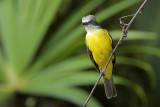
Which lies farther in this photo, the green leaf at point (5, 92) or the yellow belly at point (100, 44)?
the green leaf at point (5, 92)

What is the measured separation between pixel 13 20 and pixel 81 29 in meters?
0.65

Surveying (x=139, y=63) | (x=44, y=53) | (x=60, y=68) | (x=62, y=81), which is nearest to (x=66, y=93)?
(x=62, y=81)

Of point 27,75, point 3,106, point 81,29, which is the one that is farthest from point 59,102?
point 81,29

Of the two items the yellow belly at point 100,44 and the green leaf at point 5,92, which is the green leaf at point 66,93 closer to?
the green leaf at point 5,92

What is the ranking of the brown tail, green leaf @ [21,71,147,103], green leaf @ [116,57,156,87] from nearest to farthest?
the brown tail → green leaf @ [21,71,147,103] → green leaf @ [116,57,156,87]

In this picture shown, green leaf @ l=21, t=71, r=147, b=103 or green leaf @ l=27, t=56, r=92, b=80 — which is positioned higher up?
green leaf @ l=27, t=56, r=92, b=80

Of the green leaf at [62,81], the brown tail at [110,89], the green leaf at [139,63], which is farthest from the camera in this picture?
the green leaf at [139,63]

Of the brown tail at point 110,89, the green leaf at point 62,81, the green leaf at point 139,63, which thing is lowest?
the green leaf at point 139,63

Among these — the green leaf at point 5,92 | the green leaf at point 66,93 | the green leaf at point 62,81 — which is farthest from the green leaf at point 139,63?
the green leaf at point 5,92

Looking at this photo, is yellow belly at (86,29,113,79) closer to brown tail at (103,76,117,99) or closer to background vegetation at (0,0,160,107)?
brown tail at (103,76,117,99)

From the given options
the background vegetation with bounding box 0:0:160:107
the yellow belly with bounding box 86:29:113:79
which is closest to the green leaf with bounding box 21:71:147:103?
the background vegetation with bounding box 0:0:160:107

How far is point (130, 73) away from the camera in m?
4.26

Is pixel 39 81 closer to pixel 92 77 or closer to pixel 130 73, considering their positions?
pixel 92 77

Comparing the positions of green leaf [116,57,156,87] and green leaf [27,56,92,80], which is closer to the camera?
green leaf [27,56,92,80]
